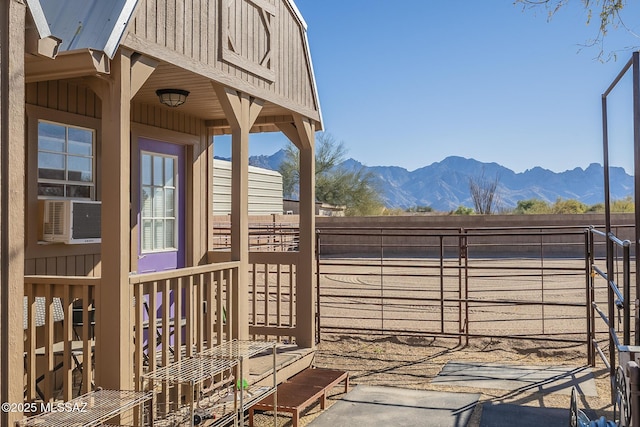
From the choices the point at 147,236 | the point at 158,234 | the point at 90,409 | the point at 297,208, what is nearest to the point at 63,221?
the point at 147,236

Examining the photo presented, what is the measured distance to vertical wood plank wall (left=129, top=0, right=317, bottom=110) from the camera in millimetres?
3783

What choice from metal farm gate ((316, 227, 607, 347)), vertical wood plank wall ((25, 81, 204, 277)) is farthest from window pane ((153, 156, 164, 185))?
metal farm gate ((316, 227, 607, 347))

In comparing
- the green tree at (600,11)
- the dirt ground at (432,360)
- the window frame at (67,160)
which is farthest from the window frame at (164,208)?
the green tree at (600,11)

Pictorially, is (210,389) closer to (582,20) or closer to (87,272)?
(87,272)

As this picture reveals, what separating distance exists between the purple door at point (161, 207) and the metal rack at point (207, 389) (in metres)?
1.56

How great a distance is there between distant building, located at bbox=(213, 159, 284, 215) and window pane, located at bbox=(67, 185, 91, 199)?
1089 cm

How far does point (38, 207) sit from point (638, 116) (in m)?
4.26

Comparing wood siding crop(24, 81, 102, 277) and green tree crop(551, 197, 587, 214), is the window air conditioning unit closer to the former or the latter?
wood siding crop(24, 81, 102, 277)

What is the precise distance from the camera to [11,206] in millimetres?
2580

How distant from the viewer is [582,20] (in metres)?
4.78

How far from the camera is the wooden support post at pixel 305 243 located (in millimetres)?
6191

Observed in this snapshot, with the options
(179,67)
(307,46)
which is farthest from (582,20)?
(179,67)

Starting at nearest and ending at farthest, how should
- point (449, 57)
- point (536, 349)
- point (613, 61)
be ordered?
point (613, 61), point (536, 349), point (449, 57)

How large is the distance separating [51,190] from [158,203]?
1422mm
